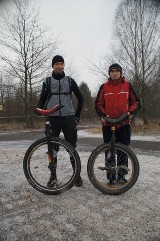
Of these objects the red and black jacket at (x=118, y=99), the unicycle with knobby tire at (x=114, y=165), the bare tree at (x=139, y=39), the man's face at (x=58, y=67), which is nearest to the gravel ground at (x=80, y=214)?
the unicycle with knobby tire at (x=114, y=165)

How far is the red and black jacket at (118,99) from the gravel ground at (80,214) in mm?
1165

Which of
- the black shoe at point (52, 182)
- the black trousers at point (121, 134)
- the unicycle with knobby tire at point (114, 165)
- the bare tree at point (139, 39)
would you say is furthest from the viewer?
the bare tree at point (139, 39)

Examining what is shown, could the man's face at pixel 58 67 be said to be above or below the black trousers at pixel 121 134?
above

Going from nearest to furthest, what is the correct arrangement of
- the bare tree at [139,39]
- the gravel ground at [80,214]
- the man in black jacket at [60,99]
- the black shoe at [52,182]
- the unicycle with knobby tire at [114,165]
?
the gravel ground at [80,214] < the unicycle with knobby tire at [114,165] < the black shoe at [52,182] < the man in black jacket at [60,99] < the bare tree at [139,39]

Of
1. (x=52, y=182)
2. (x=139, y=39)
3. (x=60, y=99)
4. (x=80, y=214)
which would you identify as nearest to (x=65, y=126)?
(x=60, y=99)

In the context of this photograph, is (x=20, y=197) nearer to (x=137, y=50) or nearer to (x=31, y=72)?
(x=137, y=50)

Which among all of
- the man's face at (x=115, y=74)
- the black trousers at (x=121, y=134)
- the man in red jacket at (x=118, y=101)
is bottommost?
the black trousers at (x=121, y=134)

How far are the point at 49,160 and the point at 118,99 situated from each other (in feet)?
4.58

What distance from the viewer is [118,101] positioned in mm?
4129

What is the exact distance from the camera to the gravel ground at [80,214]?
2.61m

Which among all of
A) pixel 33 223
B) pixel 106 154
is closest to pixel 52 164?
Result: pixel 106 154

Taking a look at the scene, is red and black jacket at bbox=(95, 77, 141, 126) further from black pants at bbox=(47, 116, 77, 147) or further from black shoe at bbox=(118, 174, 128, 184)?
black shoe at bbox=(118, 174, 128, 184)

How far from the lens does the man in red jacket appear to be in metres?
4.13

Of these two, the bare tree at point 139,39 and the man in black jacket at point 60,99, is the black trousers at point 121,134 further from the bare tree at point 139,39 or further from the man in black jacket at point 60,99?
the bare tree at point 139,39
